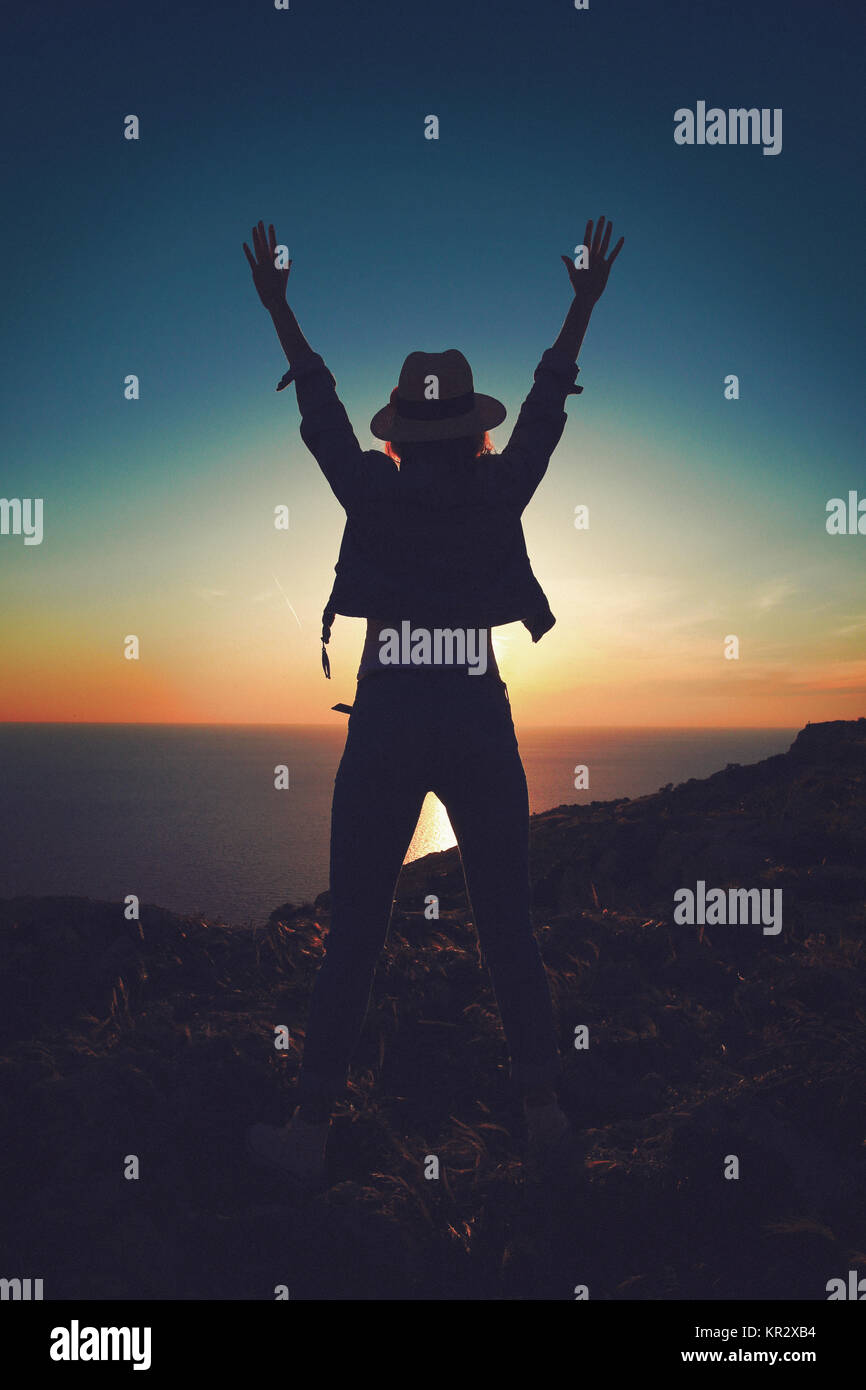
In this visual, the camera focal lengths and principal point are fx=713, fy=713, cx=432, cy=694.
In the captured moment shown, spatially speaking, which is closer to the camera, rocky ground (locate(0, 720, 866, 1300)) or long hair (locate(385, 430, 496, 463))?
rocky ground (locate(0, 720, 866, 1300))

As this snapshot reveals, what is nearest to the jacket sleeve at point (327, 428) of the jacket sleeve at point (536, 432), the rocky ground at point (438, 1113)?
Result: the jacket sleeve at point (536, 432)

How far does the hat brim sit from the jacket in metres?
→ 0.10

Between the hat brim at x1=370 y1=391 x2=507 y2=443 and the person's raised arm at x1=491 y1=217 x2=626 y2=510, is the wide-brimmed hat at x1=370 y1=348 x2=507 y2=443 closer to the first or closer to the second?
the hat brim at x1=370 y1=391 x2=507 y2=443

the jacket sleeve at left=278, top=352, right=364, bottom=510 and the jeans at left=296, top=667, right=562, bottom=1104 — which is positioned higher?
the jacket sleeve at left=278, top=352, right=364, bottom=510

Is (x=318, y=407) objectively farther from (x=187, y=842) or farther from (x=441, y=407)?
(x=187, y=842)

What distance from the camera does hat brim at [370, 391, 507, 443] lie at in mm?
2627

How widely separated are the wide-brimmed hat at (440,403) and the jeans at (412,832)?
900 millimetres

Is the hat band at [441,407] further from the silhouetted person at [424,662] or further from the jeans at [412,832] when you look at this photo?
the jeans at [412,832]

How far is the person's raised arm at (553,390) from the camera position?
2.56 meters

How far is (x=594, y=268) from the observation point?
278 cm

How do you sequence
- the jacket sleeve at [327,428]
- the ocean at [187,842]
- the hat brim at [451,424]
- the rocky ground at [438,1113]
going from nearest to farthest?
the rocky ground at [438,1113], the jacket sleeve at [327,428], the hat brim at [451,424], the ocean at [187,842]

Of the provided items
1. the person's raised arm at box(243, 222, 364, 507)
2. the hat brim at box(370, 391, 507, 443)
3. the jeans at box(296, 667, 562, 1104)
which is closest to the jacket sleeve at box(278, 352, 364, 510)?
the person's raised arm at box(243, 222, 364, 507)

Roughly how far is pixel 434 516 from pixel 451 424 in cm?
39
